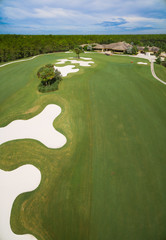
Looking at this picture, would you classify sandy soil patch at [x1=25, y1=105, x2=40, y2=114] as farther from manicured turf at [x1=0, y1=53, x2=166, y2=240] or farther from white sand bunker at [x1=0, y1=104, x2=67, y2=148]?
white sand bunker at [x1=0, y1=104, x2=67, y2=148]

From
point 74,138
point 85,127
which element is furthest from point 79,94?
point 74,138

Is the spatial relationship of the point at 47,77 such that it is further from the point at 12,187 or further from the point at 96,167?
the point at 96,167

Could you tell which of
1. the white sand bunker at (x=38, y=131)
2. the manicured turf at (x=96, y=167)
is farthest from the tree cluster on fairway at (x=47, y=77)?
the white sand bunker at (x=38, y=131)

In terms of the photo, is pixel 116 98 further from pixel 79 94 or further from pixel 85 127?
pixel 85 127

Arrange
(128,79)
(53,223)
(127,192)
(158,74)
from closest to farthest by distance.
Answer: (53,223)
(127,192)
(128,79)
(158,74)

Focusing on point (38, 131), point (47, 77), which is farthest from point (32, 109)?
point (47, 77)
